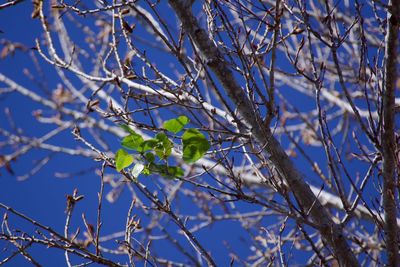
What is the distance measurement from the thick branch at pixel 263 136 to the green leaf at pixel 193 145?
277mm

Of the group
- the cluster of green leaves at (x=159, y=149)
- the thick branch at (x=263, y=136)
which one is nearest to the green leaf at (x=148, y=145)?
the cluster of green leaves at (x=159, y=149)

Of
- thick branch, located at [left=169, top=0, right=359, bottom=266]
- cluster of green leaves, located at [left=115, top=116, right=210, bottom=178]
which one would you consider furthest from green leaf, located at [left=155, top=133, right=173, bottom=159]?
thick branch, located at [left=169, top=0, right=359, bottom=266]

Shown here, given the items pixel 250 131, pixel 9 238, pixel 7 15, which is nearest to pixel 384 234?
pixel 250 131

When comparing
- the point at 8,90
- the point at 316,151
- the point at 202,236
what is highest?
the point at 316,151

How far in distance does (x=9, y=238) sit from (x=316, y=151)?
9473 millimetres

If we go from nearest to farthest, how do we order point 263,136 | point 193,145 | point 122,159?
1. point 122,159
2. point 193,145
3. point 263,136

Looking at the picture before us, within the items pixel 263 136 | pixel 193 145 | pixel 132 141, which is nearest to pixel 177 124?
pixel 193 145

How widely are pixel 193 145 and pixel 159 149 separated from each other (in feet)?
0.52

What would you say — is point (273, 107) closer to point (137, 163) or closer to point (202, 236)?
point (137, 163)

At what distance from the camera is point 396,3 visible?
7.15 ft

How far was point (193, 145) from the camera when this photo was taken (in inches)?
90.8

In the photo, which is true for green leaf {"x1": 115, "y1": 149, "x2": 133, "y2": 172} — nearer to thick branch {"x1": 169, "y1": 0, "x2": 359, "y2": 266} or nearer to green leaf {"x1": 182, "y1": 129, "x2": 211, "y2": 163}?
green leaf {"x1": 182, "y1": 129, "x2": 211, "y2": 163}

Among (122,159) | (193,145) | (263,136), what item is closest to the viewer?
(122,159)

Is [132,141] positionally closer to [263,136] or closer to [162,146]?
[162,146]
